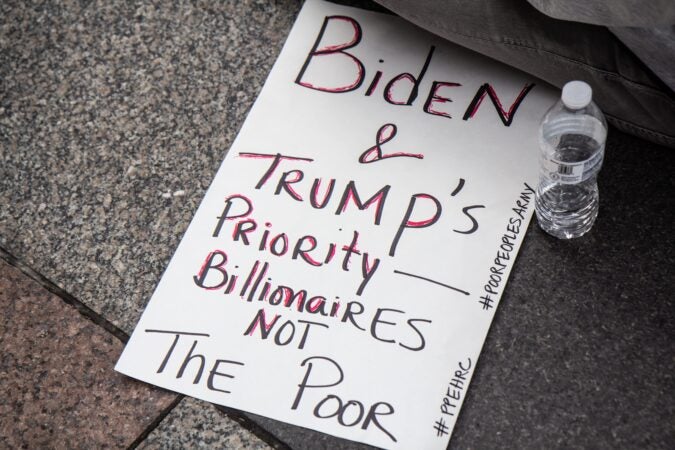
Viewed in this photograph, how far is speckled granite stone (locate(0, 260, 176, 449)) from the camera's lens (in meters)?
0.94

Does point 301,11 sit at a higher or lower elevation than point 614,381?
higher

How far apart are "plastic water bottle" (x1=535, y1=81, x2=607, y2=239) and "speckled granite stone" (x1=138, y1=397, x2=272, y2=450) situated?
1.35 feet

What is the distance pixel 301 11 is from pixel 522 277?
1.59 ft

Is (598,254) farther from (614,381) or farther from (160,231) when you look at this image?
(160,231)

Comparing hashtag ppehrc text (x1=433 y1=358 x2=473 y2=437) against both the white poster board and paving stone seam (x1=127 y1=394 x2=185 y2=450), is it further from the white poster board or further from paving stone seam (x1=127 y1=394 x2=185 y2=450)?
paving stone seam (x1=127 y1=394 x2=185 y2=450)

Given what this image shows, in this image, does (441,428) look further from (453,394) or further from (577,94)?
(577,94)

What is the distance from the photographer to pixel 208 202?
1.04 m

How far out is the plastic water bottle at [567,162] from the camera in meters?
0.94

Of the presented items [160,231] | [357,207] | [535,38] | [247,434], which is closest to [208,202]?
[160,231]

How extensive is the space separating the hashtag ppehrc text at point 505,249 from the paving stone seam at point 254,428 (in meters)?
0.27

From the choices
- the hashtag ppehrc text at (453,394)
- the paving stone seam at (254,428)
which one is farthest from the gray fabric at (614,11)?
the paving stone seam at (254,428)

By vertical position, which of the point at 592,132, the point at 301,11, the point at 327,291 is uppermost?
the point at 301,11

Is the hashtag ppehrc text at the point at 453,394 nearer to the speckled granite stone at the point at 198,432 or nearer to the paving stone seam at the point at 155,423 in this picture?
the speckled granite stone at the point at 198,432

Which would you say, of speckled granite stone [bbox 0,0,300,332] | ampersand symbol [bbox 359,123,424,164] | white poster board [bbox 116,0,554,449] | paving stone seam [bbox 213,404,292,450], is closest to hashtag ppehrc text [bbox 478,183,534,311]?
white poster board [bbox 116,0,554,449]
